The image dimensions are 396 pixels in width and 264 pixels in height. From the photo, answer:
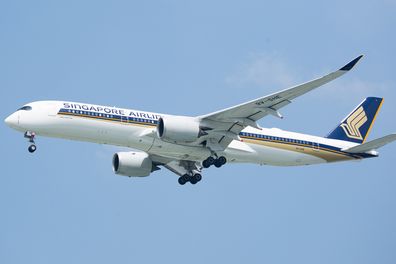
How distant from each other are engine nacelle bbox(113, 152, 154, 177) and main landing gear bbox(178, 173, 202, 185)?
2.11 m

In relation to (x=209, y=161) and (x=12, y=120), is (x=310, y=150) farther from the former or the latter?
(x=12, y=120)

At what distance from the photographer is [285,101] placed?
45.2 meters

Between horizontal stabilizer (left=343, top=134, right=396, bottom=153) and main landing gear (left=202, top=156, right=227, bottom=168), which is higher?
horizontal stabilizer (left=343, top=134, right=396, bottom=153)

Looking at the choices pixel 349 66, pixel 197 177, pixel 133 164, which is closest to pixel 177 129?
pixel 197 177

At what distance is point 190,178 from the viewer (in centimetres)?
5288

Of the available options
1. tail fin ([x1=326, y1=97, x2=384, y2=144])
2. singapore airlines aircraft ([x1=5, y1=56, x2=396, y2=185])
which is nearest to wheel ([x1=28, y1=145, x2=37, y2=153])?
singapore airlines aircraft ([x1=5, y1=56, x2=396, y2=185])

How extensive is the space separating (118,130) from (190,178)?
301 inches

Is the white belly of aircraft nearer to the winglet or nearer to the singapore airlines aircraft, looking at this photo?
the singapore airlines aircraft

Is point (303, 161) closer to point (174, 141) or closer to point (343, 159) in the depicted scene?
point (343, 159)

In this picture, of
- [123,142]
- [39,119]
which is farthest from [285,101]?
[39,119]

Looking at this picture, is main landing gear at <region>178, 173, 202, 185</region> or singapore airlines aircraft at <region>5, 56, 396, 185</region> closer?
singapore airlines aircraft at <region>5, 56, 396, 185</region>

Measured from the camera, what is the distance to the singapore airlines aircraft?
4659cm

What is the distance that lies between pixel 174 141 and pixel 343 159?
12.2m

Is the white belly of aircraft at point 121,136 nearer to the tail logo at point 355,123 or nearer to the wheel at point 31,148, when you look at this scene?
the wheel at point 31,148
